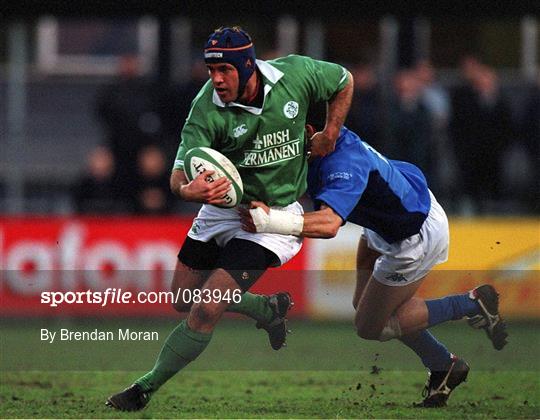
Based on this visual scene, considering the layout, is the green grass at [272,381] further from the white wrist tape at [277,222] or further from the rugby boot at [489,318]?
the white wrist tape at [277,222]

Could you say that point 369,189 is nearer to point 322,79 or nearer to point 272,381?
point 322,79

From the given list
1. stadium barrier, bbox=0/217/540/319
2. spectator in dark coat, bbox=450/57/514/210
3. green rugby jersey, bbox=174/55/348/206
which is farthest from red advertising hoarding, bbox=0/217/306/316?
green rugby jersey, bbox=174/55/348/206

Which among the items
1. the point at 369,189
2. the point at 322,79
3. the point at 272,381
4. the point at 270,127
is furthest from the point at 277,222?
the point at 272,381

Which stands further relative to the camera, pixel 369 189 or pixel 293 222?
pixel 369 189

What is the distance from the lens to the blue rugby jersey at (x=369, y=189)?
7.75 m

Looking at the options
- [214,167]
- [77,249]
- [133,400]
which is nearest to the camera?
[214,167]

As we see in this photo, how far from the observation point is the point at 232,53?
302 inches

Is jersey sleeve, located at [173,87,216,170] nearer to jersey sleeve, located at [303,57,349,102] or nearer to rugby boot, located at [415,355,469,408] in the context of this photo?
jersey sleeve, located at [303,57,349,102]

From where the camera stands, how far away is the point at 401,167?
27.8 ft

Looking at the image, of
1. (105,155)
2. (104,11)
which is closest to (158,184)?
(105,155)

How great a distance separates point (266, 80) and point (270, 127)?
265mm

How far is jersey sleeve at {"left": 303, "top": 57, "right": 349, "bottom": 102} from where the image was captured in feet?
26.7

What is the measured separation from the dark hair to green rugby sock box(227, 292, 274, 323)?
1.07 m

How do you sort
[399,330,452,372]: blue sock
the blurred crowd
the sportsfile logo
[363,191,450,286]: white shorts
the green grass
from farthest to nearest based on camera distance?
the blurred crowd < [363,191,450,286]: white shorts < [399,330,452,372]: blue sock < the green grass < the sportsfile logo
